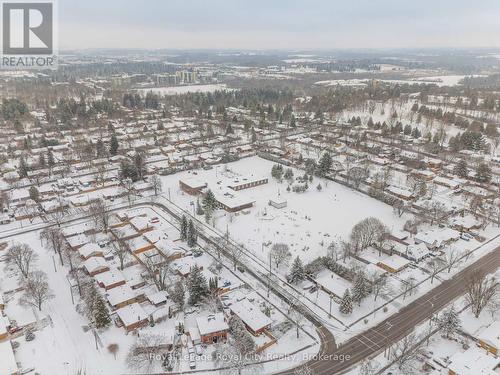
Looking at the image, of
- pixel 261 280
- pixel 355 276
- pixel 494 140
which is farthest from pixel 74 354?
pixel 494 140

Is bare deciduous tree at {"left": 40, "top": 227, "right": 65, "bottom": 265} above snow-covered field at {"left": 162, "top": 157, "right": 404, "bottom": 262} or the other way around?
the other way around

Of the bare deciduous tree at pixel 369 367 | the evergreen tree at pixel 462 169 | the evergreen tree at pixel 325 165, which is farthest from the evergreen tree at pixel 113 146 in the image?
the evergreen tree at pixel 462 169

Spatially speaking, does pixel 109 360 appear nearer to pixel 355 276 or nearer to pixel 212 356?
pixel 212 356

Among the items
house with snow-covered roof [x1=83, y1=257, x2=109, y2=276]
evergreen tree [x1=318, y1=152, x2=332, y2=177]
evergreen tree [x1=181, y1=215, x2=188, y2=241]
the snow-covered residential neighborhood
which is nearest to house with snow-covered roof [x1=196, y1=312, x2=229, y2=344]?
the snow-covered residential neighborhood

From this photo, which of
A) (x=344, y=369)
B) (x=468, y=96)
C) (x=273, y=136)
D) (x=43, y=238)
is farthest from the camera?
(x=468, y=96)

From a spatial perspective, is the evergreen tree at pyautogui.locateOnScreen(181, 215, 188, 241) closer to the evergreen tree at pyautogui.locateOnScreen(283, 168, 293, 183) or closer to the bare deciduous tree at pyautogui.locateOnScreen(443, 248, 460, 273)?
the evergreen tree at pyautogui.locateOnScreen(283, 168, 293, 183)

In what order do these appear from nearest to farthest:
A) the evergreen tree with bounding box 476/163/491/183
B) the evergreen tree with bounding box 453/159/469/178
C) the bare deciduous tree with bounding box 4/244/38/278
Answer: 1. the bare deciduous tree with bounding box 4/244/38/278
2. the evergreen tree with bounding box 476/163/491/183
3. the evergreen tree with bounding box 453/159/469/178

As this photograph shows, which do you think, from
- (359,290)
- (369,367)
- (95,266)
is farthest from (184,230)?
(369,367)
